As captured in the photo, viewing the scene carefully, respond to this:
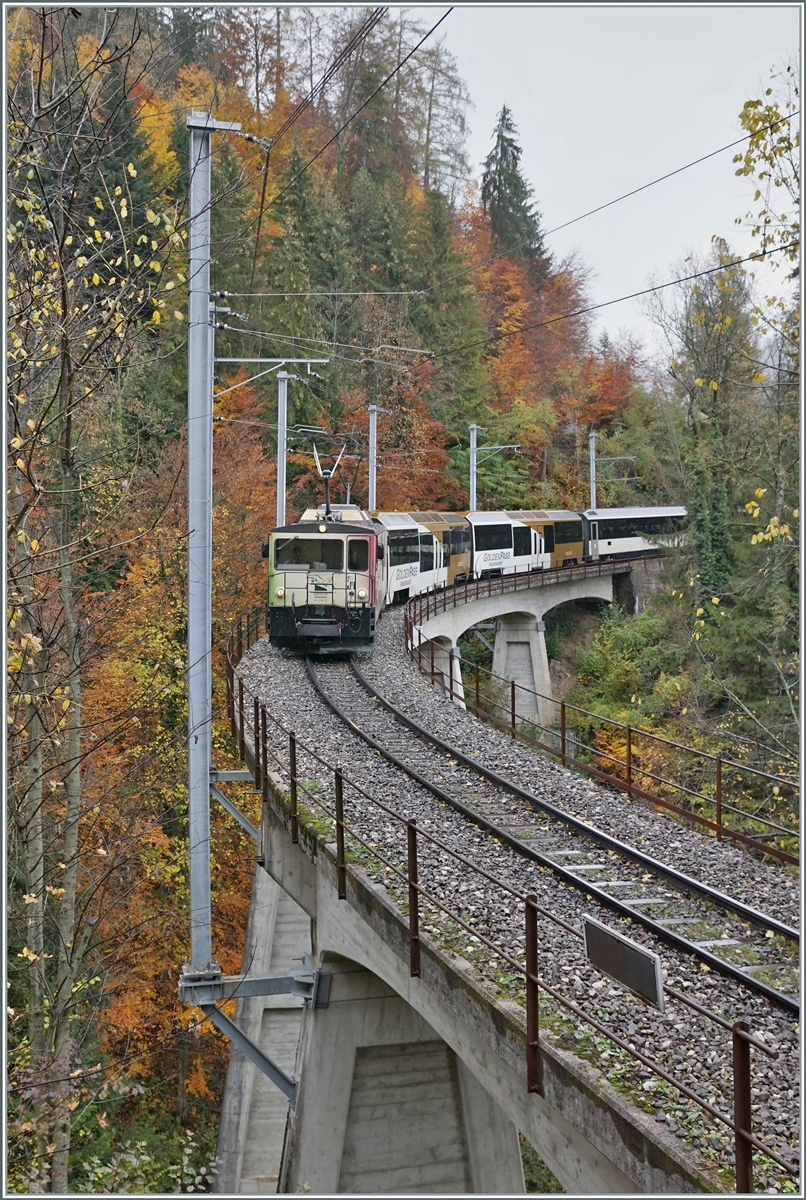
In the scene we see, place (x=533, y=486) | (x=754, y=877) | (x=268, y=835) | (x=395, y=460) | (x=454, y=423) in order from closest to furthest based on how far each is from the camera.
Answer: (x=754, y=877), (x=268, y=835), (x=395, y=460), (x=454, y=423), (x=533, y=486)

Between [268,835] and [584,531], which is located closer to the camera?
[268,835]

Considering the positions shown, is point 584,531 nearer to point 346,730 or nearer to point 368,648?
point 368,648

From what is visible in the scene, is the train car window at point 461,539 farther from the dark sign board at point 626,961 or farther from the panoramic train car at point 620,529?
the dark sign board at point 626,961

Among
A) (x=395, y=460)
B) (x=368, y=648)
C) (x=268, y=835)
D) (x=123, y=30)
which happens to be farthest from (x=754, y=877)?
(x=395, y=460)

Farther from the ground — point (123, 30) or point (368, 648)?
point (123, 30)

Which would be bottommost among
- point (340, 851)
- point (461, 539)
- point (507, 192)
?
point (340, 851)

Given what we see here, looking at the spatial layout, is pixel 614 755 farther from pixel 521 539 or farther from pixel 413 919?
pixel 413 919

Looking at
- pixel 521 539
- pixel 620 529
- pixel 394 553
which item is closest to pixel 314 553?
pixel 394 553

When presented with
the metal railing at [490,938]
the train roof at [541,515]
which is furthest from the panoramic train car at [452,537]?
the metal railing at [490,938]

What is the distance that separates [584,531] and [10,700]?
43.1m

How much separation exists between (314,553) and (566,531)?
90.3 ft

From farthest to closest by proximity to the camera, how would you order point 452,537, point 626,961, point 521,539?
point 521,539, point 452,537, point 626,961

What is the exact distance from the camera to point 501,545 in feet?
138

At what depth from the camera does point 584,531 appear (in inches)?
1900
